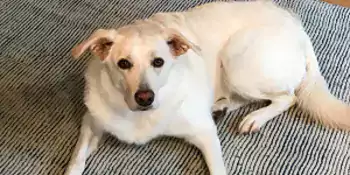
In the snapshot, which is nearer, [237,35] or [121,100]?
[121,100]

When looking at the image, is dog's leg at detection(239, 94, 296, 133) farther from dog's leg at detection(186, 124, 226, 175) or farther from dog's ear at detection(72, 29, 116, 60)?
dog's ear at detection(72, 29, 116, 60)

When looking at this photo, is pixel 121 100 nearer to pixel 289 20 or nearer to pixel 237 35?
pixel 237 35

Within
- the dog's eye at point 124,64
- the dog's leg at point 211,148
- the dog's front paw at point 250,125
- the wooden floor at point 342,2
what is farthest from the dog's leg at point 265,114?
the wooden floor at point 342,2

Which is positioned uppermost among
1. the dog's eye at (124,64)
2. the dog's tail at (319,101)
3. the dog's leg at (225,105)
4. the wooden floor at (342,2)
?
the dog's eye at (124,64)

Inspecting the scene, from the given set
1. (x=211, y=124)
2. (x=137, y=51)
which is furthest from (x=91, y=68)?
(x=211, y=124)

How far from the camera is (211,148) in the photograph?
1.59 m

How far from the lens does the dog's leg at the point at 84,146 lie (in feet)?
5.21

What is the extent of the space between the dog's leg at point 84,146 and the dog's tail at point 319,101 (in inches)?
25.9

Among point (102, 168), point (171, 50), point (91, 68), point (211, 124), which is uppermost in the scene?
point (171, 50)

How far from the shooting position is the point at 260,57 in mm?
1715

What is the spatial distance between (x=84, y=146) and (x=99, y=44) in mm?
346

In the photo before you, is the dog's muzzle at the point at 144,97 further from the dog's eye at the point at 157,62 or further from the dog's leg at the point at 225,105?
the dog's leg at the point at 225,105

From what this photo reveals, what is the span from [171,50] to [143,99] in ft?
0.55

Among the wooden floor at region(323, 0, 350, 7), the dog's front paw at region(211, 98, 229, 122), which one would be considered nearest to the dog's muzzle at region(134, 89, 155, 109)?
the dog's front paw at region(211, 98, 229, 122)
